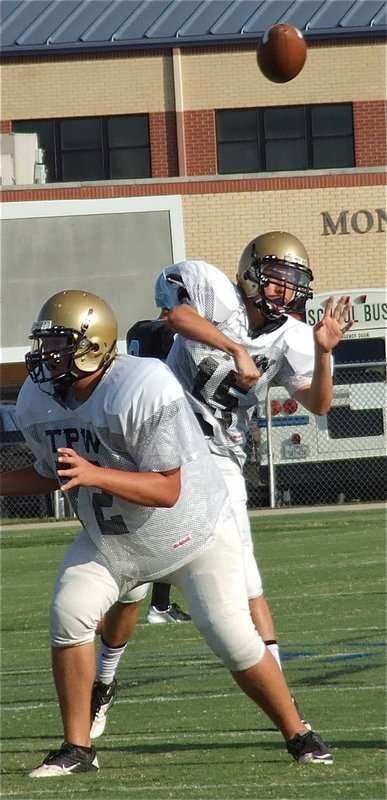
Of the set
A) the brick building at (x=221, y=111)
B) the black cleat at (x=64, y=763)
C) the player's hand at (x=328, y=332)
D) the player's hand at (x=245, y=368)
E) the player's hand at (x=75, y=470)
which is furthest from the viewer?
the brick building at (x=221, y=111)

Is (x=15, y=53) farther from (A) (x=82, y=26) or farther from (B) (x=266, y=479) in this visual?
(B) (x=266, y=479)

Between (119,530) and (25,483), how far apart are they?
477mm

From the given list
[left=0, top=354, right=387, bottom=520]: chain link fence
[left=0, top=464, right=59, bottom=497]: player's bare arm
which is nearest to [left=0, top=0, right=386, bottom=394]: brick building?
[left=0, top=354, right=387, bottom=520]: chain link fence

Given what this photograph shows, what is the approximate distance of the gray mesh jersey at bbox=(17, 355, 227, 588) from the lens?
14.6 feet

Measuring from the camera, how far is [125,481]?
4328 mm

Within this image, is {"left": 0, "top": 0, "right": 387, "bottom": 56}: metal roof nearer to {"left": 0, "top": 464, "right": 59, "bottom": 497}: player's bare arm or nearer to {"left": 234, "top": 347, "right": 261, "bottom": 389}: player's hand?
{"left": 234, "top": 347, "right": 261, "bottom": 389}: player's hand

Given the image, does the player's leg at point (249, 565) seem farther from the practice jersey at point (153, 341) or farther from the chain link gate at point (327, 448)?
the chain link gate at point (327, 448)

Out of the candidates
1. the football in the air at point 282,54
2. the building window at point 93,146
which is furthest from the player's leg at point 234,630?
the building window at point 93,146

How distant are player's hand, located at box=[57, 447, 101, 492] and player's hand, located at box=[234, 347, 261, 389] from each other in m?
1.20

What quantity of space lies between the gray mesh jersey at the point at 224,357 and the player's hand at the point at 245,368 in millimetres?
267

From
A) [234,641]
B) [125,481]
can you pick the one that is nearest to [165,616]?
[234,641]

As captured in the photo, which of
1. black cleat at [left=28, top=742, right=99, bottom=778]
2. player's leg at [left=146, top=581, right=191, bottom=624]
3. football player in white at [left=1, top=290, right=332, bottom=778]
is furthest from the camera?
player's leg at [left=146, top=581, right=191, bottom=624]

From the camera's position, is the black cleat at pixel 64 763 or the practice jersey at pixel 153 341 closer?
the black cleat at pixel 64 763

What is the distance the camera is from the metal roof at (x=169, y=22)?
1046 inches
